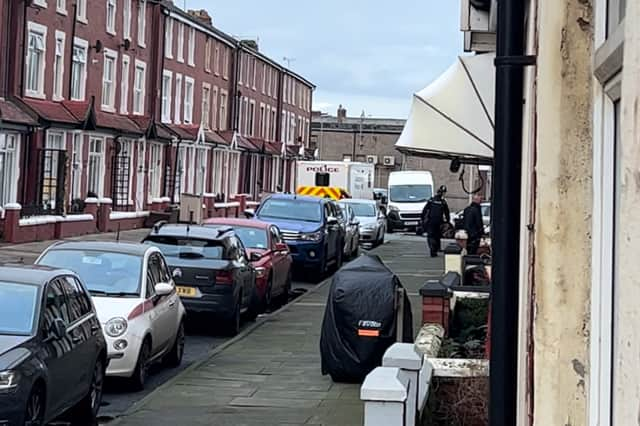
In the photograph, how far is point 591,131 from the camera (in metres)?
3.32

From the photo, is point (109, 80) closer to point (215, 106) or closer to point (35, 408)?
point (215, 106)

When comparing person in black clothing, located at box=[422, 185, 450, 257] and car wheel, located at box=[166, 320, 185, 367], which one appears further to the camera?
person in black clothing, located at box=[422, 185, 450, 257]

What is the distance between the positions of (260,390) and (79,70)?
26.2m

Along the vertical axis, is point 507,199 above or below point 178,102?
below

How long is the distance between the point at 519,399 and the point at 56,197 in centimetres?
2969

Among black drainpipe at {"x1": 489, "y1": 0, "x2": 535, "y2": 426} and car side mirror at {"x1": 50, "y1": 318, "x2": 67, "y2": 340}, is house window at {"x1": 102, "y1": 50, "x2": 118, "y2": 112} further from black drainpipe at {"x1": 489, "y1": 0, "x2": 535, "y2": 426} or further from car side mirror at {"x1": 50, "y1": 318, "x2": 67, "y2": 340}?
black drainpipe at {"x1": 489, "y1": 0, "x2": 535, "y2": 426}

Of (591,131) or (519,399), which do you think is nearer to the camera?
(591,131)

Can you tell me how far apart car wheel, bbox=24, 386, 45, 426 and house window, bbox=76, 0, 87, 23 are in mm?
28533

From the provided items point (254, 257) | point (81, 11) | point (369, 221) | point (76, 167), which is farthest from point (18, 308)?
point (369, 221)

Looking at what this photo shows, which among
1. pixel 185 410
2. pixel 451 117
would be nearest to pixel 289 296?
pixel 185 410

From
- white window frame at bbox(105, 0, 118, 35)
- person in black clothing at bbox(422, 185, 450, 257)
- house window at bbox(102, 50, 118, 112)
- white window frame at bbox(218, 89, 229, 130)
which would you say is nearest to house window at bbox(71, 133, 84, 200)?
house window at bbox(102, 50, 118, 112)

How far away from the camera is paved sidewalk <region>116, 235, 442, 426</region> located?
1006 centimetres

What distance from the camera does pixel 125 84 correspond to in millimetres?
40469

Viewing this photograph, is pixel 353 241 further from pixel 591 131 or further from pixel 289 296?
pixel 591 131
